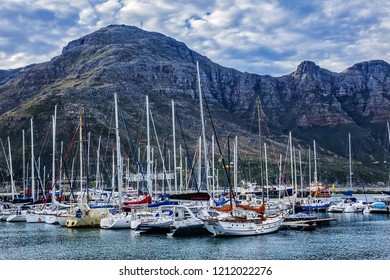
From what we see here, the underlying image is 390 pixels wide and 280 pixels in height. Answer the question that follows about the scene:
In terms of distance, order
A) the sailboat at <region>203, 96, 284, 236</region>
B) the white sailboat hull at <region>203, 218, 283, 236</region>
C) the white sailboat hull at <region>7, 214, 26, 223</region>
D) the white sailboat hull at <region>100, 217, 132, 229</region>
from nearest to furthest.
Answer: the white sailboat hull at <region>203, 218, 283, 236</region> → the sailboat at <region>203, 96, 284, 236</region> → the white sailboat hull at <region>100, 217, 132, 229</region> → the white sailboat hull at <region>7, 214, 26, 223</region>

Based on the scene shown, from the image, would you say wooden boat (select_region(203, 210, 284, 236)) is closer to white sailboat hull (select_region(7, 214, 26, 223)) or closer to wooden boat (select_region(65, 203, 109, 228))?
wooden boat (select_region(65, 203, 109, 228))

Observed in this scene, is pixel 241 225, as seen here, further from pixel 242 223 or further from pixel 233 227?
pixel 233 227

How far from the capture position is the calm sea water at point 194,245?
132 feet

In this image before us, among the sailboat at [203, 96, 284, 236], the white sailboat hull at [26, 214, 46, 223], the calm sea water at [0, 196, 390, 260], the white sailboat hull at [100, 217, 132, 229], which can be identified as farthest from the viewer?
the white sailboat hull at [26, 214, 46, 223]

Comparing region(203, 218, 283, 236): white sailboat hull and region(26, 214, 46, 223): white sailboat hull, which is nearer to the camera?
region(203, 218, 283, 236): white sailboat hull

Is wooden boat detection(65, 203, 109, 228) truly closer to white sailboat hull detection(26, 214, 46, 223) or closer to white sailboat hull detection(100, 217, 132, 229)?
white sailboat hull detection(100, 217, 132, 229)

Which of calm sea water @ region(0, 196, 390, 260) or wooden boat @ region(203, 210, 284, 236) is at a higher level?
wooden boat @ region(203, 210, 284, 236)

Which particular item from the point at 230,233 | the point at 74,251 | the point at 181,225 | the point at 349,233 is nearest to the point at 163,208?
the point at 181,225

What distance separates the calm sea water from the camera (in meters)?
40.3

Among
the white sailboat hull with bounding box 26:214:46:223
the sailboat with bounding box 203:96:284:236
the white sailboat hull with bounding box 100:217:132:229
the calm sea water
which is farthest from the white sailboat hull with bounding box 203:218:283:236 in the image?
the white sailboat hull with bounding box 26:214:46:223

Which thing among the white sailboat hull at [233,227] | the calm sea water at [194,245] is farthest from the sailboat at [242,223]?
the calm sea water at [194,245]

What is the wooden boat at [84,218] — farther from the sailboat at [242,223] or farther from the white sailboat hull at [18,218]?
the sailboat at [242,223]

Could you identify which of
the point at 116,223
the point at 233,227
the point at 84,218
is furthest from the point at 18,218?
the point at 233,227

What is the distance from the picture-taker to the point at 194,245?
45.5 metres
